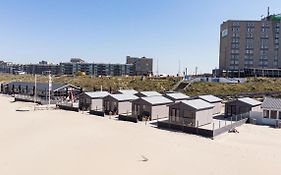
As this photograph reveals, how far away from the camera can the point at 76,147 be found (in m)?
24.1

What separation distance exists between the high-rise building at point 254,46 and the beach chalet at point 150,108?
74.0 meters

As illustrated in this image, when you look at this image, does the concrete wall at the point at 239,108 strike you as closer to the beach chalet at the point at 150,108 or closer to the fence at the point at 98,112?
the beach chalet at the point at 150,108

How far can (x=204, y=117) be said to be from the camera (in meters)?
33.7

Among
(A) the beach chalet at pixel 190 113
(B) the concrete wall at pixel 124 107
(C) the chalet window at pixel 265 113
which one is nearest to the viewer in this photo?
(A) the beach chalet at pixel 190 113

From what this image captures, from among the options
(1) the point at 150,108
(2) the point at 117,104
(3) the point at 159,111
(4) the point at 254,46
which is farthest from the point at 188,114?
(4) the point at 254,46

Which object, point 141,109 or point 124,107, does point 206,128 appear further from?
point 124,107

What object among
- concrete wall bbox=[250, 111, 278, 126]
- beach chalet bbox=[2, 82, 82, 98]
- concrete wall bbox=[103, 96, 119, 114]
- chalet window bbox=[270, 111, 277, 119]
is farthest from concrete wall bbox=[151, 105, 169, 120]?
beach chalet bbox=[2, 82, 82, 98]

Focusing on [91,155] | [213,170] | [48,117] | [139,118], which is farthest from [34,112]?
[213,170]

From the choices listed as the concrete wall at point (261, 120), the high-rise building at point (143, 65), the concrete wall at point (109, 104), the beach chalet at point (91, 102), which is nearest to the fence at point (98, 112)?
the concrete wall at point (109, 104)

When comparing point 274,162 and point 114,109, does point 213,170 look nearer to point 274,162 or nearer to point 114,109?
point 274,162

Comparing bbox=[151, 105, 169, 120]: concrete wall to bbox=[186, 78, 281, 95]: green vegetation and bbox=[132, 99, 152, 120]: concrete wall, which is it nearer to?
bbox=[132, 99, 152, 120]: concrete wall

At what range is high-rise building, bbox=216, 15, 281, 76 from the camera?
352 ft

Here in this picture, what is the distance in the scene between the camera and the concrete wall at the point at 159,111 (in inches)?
1499

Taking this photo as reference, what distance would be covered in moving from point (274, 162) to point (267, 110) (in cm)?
1608
